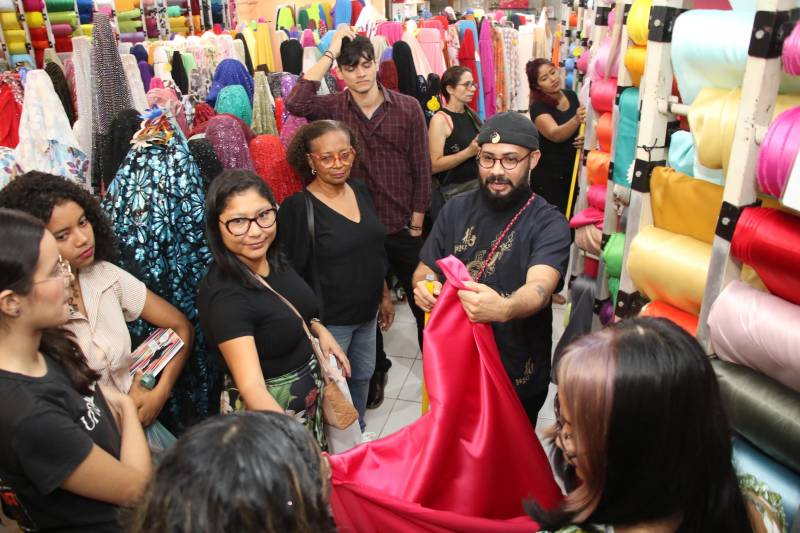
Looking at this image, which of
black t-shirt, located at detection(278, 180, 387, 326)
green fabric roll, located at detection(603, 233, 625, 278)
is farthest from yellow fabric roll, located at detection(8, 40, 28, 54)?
green fabric roll, located at detection(603, 233, 625, 278)

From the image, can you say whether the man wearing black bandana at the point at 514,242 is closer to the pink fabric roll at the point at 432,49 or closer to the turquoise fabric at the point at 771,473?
the turquoise fabric at the point at 771,473

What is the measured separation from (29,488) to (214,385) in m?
1.28

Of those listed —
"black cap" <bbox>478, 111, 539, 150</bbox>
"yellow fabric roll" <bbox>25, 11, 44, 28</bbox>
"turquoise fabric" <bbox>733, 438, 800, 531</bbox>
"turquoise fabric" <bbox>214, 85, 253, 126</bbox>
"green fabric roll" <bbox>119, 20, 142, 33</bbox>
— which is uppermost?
"yellow fabric roll" <bbox>25, 11, 44, 28</bbox>

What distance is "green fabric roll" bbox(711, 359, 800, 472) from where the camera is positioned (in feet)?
4.21

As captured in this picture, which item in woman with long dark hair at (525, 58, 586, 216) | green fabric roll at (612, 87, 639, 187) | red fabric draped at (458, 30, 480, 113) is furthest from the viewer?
red fabric draped at (458, 30, 480, 113)

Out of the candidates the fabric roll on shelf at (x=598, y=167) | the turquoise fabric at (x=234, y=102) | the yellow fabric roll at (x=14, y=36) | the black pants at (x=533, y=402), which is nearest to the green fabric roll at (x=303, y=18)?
the yellow fabric roll at (x=14, y=36)

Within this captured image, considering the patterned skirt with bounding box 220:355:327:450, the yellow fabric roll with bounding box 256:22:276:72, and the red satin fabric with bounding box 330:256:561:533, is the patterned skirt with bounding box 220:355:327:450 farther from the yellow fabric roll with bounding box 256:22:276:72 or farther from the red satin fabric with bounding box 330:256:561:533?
the yellow fabric roll with bounding box 256:22:276:72

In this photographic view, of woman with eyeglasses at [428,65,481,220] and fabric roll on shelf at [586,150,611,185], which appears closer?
fabric roll on shelf at [586,150,611,185]

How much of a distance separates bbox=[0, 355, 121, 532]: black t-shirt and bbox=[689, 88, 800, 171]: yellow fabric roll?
1.66m

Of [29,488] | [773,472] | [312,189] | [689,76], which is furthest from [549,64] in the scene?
[29,488]

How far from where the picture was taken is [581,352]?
3.42 feet

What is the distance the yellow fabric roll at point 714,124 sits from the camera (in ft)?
4.95

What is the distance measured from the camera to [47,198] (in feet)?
6.17

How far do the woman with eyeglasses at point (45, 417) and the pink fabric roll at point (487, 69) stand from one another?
5.80 metres
